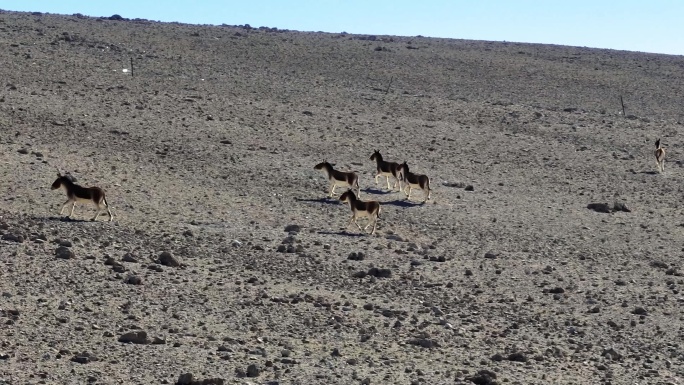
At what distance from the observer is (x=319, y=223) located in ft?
77.1

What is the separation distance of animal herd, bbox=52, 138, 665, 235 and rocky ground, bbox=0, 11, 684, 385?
0.33 metres

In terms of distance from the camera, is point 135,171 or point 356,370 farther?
point 135,171

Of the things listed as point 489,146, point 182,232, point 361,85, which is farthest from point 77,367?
point 361,85

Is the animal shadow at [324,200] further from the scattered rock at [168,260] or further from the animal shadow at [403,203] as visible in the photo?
the scattered rock at [168,260]

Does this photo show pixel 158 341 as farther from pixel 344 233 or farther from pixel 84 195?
pixel 344 233

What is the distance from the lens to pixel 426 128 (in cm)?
3541

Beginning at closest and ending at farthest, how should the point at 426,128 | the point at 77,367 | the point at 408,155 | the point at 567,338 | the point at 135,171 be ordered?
the point at 77,367, the point at 567,338, the point at 135,171, the point at 408,155, the point at 426,128

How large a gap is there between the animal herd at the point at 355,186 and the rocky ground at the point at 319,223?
13.0 inches

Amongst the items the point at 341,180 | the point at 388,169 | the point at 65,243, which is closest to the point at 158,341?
the point at 65,243

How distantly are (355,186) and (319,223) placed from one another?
2665mm

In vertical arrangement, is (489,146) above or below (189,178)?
above

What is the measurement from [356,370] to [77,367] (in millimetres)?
2896

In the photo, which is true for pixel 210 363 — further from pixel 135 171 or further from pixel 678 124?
pixel 678 124

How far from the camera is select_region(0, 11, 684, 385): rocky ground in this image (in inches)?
592
